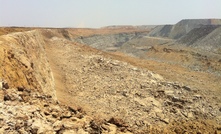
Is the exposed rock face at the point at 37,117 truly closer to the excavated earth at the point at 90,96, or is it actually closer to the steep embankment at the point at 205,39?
the excavated earth at the point at 90,96

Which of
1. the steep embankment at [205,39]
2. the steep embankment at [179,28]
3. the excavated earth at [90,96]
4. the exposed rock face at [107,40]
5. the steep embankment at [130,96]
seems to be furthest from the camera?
the steep embankment at [179,28]

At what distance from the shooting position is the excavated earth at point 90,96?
8.20m

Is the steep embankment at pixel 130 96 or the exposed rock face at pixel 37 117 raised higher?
the exposed rock face at pixel 37 117

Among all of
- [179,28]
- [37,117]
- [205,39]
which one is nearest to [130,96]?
[37,117]

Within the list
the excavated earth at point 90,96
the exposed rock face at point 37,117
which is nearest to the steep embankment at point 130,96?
the excavated earth at point 90,96

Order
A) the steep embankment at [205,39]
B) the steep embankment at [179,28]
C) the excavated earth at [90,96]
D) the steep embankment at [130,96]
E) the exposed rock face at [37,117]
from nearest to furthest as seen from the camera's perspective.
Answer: the exposed rock face at [37,117] < the excavated earth at [90,96] < the steep embankment at [130,96] < the steep embankment at [205,39] < the steep embankment at [179,28]

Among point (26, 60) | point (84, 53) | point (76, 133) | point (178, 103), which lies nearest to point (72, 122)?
point (76, 133)

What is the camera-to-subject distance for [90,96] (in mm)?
18562

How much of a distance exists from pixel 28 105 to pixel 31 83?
4.90m

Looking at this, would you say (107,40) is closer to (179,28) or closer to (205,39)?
(179,28)

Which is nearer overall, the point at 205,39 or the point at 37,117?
the point at 37,117

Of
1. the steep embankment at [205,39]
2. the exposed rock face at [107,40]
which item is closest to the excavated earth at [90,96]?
the steep embankment at [205,39]

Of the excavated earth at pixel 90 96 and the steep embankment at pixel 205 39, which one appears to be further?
the steep embankment at pixel 205 39

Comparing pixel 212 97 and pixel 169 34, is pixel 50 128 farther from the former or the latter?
pixel 169 34
